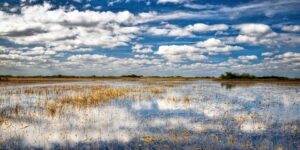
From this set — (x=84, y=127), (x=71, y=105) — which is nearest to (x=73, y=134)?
(x=84, y=127)

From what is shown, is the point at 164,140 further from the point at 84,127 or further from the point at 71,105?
the point at 71,105

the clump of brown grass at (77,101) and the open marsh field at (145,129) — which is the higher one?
the clump of brown grass at (77,101)

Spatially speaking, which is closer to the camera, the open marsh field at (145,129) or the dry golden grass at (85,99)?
the open marsh field at (145,129)

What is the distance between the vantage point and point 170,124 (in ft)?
47.7

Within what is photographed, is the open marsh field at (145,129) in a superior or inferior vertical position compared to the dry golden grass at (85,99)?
inferior

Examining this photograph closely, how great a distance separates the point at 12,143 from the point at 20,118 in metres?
5.96

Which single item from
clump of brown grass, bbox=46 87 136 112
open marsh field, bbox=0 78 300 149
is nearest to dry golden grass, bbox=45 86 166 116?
Answer: clump of brown grass, bbox=46 87 136 112

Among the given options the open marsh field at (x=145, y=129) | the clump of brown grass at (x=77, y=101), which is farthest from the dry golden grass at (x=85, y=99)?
the open marsh field at (x=145, y=129)

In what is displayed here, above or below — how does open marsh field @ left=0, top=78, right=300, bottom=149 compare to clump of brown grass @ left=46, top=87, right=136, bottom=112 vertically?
below

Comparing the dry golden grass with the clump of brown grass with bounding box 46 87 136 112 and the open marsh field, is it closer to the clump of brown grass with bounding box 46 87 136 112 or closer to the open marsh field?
the clump of brown grass with bounding box 46 87 136 112

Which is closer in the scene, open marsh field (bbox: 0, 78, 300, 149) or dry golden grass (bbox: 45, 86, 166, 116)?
open marsh field (bbox: 0, 78, 300, 149)

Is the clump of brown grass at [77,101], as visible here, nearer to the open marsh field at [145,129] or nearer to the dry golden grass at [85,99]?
the dry golden grass at [85,99]

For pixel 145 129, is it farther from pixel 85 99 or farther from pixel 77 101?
pixel 85 99

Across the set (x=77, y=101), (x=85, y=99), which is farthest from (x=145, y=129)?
(x=85, y=99)
